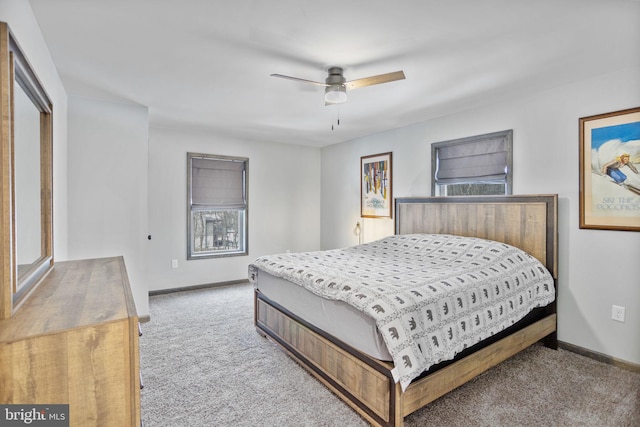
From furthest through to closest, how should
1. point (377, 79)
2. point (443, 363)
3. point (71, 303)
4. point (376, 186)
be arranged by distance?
1. point (376, 186)
2. point (377, 79)
3. point (443, 363)
4. point (71, 303)

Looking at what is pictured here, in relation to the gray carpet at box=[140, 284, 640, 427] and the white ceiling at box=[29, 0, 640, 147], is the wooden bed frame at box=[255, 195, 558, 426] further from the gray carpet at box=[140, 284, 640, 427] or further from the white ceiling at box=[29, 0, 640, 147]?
the white ceiling at box=[29, 0, 640, 147]

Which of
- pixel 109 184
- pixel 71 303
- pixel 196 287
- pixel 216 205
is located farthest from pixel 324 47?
pixel 196 287

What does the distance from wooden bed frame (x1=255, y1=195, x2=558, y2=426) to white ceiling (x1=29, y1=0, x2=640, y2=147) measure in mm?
1136

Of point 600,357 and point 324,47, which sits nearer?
point 324,47

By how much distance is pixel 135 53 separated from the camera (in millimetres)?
2314

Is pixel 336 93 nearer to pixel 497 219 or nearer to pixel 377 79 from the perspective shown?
pixel 377 79

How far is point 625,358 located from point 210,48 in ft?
12.8

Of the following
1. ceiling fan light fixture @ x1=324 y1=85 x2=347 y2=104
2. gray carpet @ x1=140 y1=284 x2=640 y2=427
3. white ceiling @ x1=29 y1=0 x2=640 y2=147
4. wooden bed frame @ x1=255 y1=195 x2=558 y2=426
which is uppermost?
white ceiling @ x1=29 y1=0 x2=640 y2=147

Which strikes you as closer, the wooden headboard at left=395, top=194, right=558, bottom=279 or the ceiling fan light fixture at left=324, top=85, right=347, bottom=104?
the ceiling fan light fixture at left=324, top=85, right=347, bottom=104

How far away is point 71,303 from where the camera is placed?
3.92 ft

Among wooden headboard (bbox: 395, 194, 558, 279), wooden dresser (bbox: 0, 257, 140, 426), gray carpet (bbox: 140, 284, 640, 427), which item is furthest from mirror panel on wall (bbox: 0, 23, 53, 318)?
wooden headboard (bbox: 395, 194, 558, 279)

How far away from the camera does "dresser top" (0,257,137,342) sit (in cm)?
97

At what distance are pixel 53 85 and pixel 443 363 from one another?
133 inches

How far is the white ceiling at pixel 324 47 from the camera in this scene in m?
1.80
